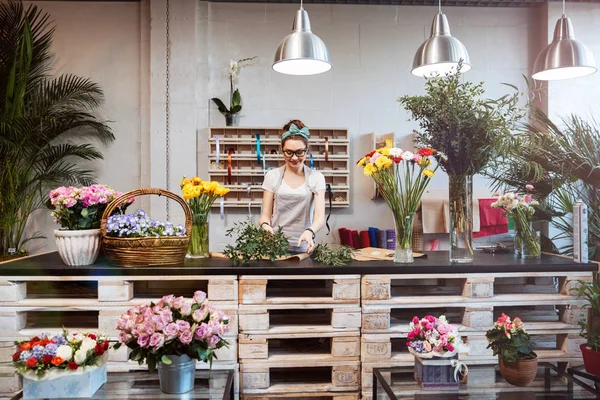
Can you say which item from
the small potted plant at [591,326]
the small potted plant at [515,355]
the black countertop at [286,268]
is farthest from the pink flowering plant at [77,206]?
the small potted plant at [591,326]

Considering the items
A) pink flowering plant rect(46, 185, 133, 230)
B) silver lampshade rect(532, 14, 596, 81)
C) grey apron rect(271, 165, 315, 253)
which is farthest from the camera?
grey apron rect(271, 165, 315, 253)

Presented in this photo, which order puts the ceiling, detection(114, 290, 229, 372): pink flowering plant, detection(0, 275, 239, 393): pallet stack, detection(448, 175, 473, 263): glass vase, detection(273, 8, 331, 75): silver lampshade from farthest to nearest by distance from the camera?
1. the ceiling
2. detection(273, 8, 331, 75): silver lampshade
3. detection(448, 175, 473, 263): glass vase
4. detection(0, 275, 239, 393): pallet stack
5. detection(114, 290, 229, 372): pink flowering plant

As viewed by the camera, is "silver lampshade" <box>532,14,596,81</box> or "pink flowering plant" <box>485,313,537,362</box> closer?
Result: "pink flowering plant" <box>485,313,537,362</box>

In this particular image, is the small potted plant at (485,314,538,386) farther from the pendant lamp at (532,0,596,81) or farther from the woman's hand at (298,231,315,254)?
the pendant lamp at (532,0,596,81)

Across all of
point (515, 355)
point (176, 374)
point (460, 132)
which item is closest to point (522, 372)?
point (515, 355)

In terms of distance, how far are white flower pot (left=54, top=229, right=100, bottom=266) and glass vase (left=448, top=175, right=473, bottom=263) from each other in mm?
2005

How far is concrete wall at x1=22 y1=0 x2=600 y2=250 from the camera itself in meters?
5.30

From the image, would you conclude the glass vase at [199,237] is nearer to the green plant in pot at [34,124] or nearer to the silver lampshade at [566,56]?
the silver lampshade at [566,56]

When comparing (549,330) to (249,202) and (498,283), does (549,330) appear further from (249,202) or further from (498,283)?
(249,202)

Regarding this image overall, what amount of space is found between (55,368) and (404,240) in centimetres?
181

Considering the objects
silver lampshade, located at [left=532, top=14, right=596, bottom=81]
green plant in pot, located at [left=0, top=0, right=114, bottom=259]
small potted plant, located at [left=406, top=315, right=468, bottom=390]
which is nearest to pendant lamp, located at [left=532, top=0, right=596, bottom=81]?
Answer: silver lampshade, located at [left=532, top=14, right=596, bottom=81]

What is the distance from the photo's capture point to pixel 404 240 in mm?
2709

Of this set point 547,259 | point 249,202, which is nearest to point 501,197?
point 547,259

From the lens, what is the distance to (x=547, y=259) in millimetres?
2859
